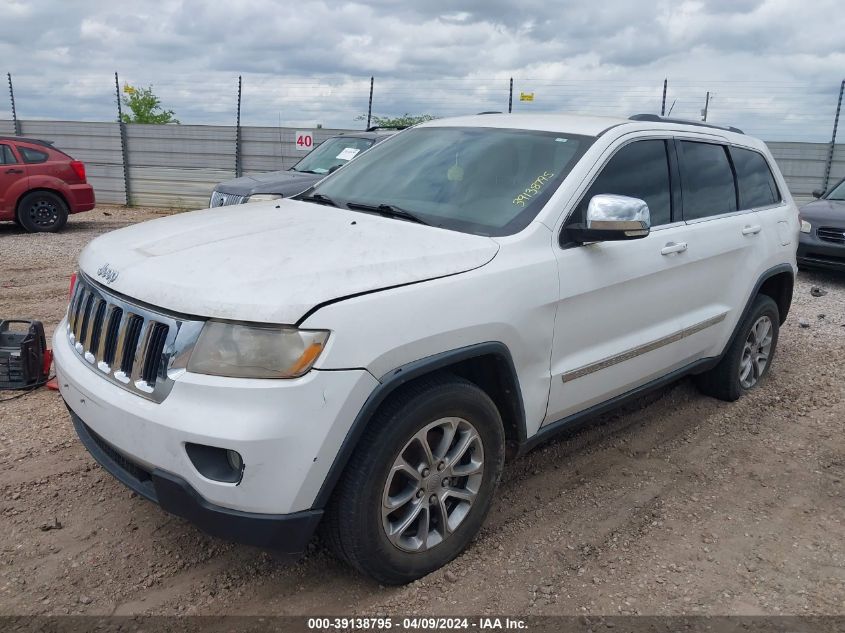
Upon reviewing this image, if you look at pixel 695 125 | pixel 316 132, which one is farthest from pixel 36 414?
pixel 316 132

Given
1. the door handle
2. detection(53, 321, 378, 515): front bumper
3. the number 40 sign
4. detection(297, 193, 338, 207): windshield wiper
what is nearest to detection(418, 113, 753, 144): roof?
the door handle

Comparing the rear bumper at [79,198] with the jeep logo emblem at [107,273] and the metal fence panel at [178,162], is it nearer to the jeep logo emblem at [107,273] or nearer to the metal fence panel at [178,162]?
the metal fence panel at [178,162]

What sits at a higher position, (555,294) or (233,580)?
(555,294)

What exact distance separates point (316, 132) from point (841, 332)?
12.4 metres

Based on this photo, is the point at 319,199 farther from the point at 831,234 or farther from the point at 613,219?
the point at 831,234

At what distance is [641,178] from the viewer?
3.81m

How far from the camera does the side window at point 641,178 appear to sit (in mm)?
3523

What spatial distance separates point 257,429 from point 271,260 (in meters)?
0.68

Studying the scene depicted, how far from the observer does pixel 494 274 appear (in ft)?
9.57

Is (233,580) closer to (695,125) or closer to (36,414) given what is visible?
(36,414)

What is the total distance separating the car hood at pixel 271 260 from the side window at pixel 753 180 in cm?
251

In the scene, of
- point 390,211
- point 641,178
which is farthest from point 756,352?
point 390,211

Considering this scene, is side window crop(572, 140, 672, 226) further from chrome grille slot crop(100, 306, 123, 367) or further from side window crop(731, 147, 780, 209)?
chrome grille slot crop(100, 306, 123, 367)

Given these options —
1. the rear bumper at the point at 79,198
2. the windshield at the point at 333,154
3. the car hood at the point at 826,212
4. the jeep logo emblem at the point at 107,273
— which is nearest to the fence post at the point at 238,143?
the rear bumper at the point at 79,198
